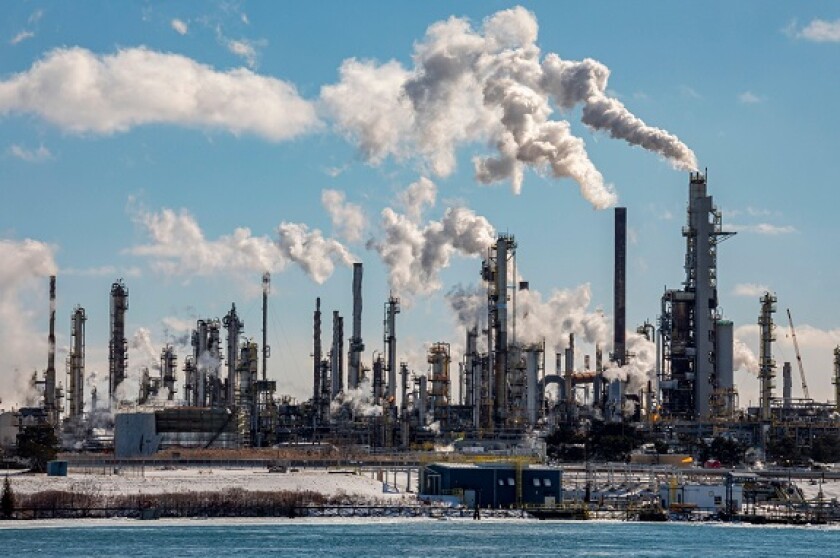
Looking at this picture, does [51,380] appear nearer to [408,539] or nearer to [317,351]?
[317,351]

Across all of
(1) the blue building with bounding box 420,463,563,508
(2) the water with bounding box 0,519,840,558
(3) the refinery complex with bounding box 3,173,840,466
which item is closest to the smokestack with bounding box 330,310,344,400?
(3) the refinery complex with bounding box 3,173,840,466

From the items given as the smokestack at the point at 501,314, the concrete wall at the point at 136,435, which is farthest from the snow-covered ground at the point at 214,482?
the smokestack at the point at 501,314

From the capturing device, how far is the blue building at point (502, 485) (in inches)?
4274

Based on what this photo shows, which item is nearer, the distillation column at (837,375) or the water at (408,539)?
the water at (408,539)

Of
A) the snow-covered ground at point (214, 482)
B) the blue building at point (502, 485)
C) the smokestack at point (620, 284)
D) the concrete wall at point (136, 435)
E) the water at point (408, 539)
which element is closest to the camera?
the water at point (408, 539)

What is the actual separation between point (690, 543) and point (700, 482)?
3300 cm

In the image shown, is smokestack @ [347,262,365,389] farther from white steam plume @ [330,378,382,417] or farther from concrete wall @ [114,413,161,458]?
concrete wall @ [114,413,161,458]

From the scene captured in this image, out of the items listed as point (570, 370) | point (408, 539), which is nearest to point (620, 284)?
point (570, 370)

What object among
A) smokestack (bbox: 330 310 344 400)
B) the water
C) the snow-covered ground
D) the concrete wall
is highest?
smokestack (bbox: 330 310 344 400)

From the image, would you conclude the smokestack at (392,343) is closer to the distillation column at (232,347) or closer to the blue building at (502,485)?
→ the distillation column at (232,347)

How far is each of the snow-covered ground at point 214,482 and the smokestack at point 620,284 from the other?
43.3 metres

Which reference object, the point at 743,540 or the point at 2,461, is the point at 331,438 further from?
the point at 743,540

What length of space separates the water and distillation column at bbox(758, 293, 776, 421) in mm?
57978

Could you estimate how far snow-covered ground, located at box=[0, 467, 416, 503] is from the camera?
116m
